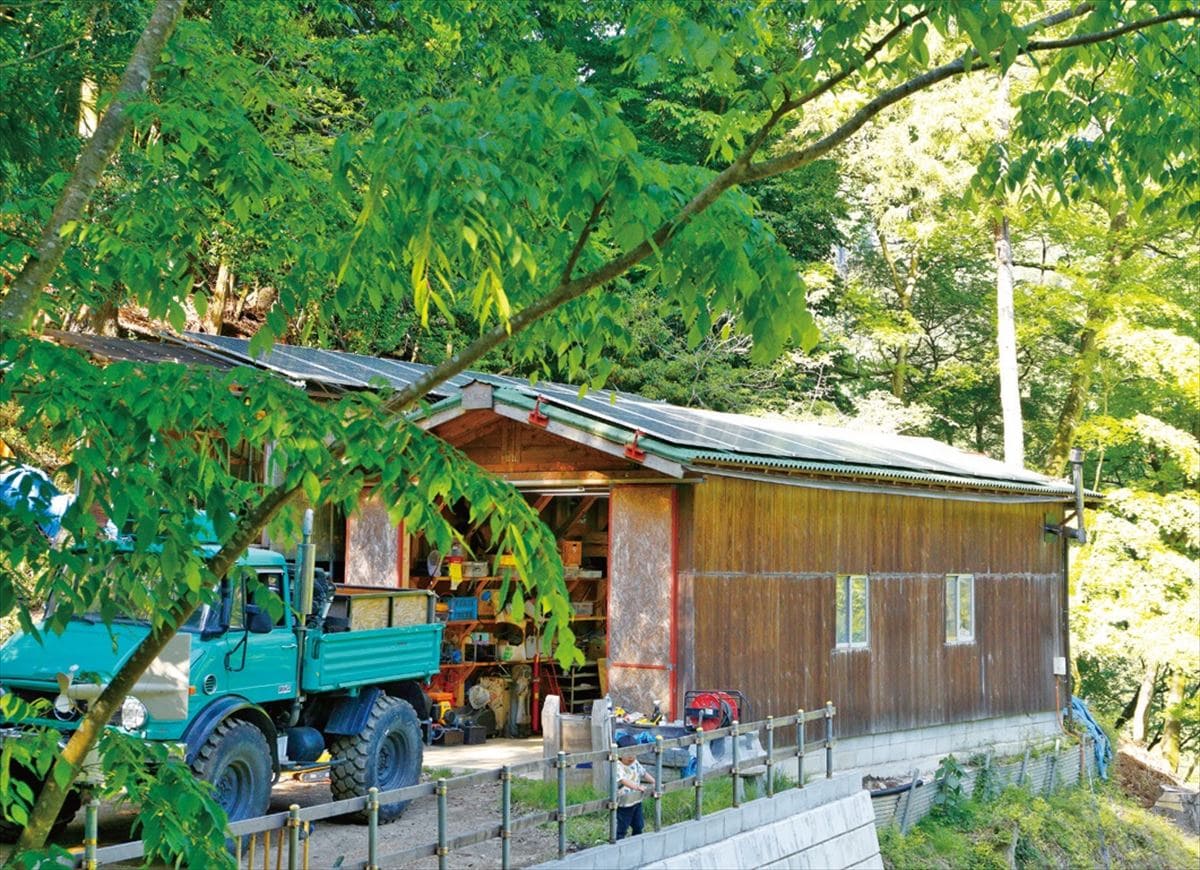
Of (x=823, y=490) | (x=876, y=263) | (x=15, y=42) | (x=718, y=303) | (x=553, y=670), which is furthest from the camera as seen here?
(x=876, y=263)

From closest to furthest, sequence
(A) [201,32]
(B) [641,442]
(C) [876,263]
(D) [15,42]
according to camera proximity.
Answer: (A) [201,32]
(D) [15,42]
(B) [641,442]
(C) [876,263]

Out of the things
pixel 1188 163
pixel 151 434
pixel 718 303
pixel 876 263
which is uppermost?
pixel 876 263

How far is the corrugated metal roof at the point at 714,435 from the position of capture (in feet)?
49.3

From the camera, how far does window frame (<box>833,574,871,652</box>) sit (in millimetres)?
17797

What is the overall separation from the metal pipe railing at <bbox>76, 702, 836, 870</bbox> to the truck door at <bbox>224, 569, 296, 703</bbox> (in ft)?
4.03

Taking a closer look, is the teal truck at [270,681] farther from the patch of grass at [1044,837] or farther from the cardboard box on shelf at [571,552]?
the patch of grass at [1044,837]

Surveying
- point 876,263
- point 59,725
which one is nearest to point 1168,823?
point 876,263

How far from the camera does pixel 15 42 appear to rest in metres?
8.53

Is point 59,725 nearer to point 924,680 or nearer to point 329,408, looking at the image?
point 329,408

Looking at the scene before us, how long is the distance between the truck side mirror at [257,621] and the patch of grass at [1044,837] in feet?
27.8

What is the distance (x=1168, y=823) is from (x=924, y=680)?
25.4 ft

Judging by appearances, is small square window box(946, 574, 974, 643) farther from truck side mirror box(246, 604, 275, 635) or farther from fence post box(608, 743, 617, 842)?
truck side mirror box(246, 604, 275, 635)

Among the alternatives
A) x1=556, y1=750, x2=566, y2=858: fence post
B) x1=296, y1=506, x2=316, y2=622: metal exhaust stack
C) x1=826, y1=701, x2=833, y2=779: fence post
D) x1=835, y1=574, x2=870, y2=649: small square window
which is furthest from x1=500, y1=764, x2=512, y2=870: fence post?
x1=835, y1=574, x2=870, y2=649: small square window

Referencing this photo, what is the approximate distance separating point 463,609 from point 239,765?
23.3 ft
